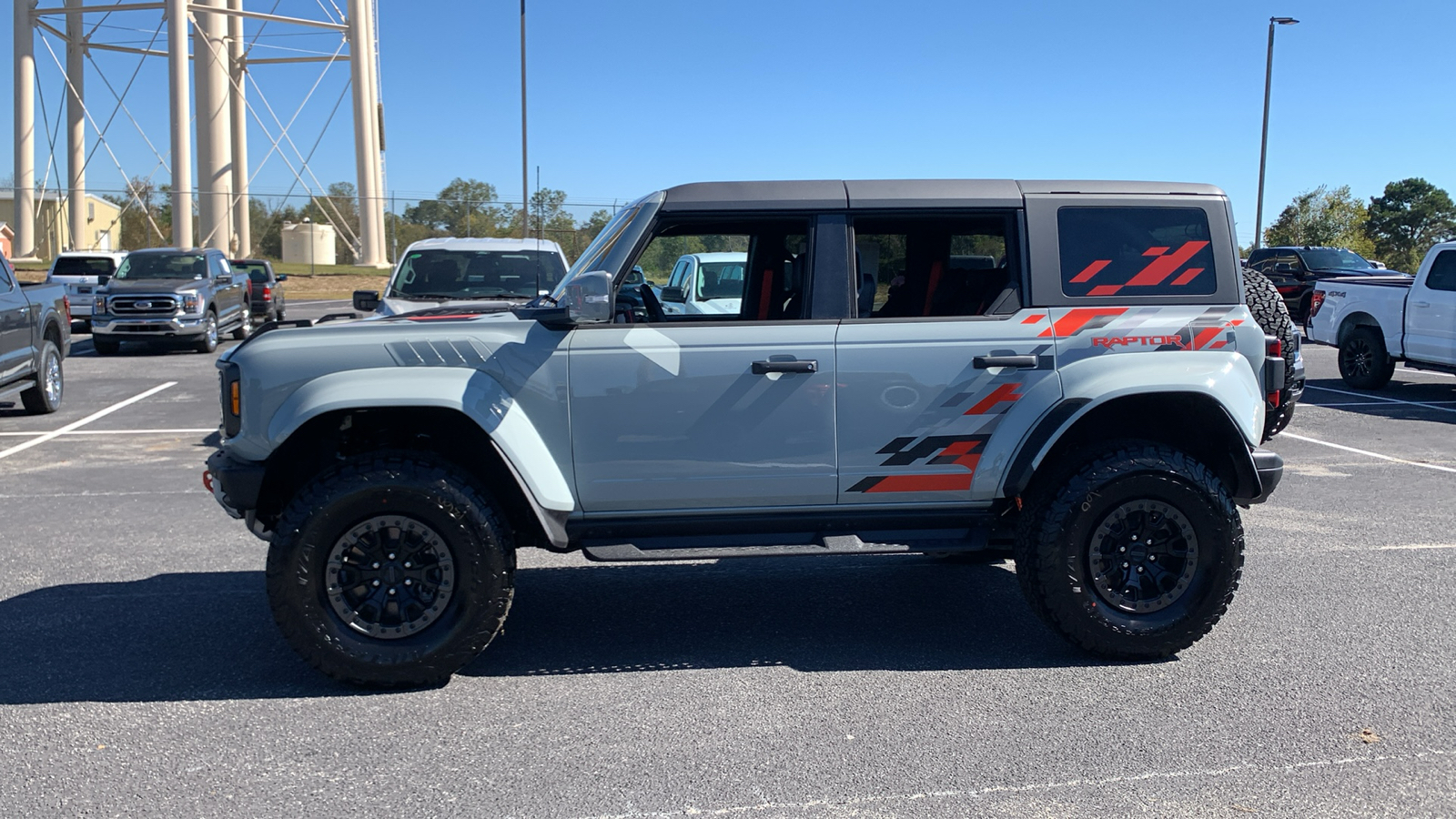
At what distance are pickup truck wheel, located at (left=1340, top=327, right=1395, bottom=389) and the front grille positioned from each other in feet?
57.8

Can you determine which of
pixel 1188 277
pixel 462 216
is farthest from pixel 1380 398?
pixel 462 216

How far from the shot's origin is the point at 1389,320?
15.2 metres

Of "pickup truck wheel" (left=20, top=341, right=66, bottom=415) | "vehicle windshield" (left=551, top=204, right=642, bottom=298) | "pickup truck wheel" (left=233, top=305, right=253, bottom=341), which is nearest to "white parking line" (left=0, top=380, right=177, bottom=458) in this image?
"pickup truck wheel" (left=20, top=341, right=66, bottom=415)

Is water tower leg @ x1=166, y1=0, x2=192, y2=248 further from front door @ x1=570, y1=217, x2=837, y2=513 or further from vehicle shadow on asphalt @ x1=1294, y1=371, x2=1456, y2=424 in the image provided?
front door @ x1=570, y1=217, x2=837, y2=513

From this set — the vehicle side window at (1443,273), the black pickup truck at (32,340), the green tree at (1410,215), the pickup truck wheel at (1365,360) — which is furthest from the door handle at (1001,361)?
the green tree at (1410,215)

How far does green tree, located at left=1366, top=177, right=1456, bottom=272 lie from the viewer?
7238 cm

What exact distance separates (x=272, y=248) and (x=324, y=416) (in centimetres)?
6094

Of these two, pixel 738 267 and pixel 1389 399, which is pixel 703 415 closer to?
pixel 738 267

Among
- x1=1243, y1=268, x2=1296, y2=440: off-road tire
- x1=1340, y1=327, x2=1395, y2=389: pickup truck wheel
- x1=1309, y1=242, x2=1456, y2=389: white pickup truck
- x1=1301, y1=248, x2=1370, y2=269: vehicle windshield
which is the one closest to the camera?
x1=1243, y1=268, x2=1296, y2=440: off-road tire

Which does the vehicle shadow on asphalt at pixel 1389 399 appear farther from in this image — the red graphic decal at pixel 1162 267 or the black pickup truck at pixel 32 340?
the black pickup truck at pixel 32 340

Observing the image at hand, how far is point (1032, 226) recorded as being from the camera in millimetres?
5125

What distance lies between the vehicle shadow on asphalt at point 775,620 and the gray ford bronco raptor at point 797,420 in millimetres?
409

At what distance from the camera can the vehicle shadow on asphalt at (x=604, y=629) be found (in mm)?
4906

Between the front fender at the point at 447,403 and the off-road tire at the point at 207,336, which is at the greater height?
the front fender at the point at 447,403
